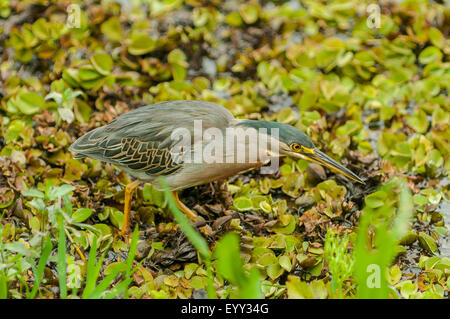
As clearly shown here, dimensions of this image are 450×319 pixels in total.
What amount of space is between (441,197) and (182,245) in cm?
205

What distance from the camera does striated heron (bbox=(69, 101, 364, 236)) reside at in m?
4.13

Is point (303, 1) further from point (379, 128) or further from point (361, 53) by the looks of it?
point (379, 128)

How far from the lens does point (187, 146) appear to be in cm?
418

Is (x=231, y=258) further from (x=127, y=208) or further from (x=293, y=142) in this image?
(x=127, y=208)

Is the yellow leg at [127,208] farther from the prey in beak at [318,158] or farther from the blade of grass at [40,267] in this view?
the prey in beak at [318,158]

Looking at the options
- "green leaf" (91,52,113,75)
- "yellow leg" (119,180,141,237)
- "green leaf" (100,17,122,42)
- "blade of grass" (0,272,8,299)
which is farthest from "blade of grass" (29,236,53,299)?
"green leaf" (100,17,122,42)

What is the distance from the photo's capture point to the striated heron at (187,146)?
13.5 ft

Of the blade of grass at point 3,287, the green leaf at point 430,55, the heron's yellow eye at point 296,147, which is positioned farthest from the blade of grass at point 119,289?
the green leaf at point 430,55

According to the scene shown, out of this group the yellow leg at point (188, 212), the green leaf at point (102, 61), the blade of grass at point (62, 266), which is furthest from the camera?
the green leaf at point (102, 61)

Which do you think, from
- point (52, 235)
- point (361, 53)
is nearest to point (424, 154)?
point (361, 53)

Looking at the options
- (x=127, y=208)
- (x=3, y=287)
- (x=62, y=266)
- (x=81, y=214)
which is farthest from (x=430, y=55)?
(x=3, y=287)

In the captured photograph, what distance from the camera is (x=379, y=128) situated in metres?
5.46

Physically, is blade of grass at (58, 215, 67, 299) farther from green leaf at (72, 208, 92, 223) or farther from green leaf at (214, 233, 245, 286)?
green leaf at (214, 233, 245, 286)

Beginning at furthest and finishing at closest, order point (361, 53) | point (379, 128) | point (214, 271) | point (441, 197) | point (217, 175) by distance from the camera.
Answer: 1. point (361, 53)
2. point (379, 128)
3. point (441, 197)
4. point (217, 175)
5. point (214, 271)
